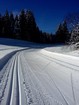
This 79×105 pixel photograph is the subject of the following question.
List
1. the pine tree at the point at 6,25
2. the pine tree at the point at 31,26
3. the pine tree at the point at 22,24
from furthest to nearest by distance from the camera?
the pine tree at the point at 31,26 < the pine tree at the point at 22,24 < the pine tree at the point at 6,25

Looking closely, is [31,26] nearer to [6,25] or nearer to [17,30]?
[17,30]

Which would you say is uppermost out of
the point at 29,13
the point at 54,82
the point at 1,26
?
the point at 29,13

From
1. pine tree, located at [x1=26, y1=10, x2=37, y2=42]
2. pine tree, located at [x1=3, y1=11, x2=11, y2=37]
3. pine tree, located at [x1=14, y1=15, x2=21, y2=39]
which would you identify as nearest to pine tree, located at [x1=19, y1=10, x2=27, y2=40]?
pine tree, located at [x1=14, y1=15, x2=21, y2=39]

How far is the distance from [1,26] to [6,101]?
61.7 m

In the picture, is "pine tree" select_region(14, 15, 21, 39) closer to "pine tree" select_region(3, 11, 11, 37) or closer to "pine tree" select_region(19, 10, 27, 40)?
"pine tree" select_region(19, 10, 27, 40)

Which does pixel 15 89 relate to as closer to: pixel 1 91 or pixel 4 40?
pixel 1 91

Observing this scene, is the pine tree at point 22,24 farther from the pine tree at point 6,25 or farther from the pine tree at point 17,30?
the pine tree at point 6,25

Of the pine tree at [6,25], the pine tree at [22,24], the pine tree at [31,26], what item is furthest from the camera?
the pine tree at [31,26]

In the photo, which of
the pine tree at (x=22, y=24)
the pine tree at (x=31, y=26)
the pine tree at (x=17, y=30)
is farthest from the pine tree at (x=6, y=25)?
the pine tree at (x=31, y=26)

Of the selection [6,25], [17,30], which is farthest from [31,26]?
[6,25]

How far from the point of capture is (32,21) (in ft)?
230

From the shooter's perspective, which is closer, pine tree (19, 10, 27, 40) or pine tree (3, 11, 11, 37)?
pine tree (3, 11, 11, 37)

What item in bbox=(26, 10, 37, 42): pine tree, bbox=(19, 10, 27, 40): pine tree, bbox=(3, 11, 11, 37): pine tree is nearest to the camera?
bbox=(3, 11, 11, 37): pine tree

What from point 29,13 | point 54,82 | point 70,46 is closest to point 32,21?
point 29,13
